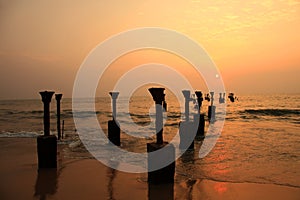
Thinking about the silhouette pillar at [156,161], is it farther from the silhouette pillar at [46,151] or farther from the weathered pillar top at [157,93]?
the silhouette pillar at [46,151]

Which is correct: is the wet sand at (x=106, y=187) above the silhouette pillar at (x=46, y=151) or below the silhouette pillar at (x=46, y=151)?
below

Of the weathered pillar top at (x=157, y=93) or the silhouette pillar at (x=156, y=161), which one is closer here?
the silhouette pillar at (x=156, y=161)

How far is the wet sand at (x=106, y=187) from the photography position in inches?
282

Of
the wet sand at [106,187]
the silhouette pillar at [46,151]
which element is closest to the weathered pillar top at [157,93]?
the wet sand at [106,187]

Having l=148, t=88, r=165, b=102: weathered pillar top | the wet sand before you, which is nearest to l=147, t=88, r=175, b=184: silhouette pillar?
l=148, t=88, r=165, b=102: weathered pillar top

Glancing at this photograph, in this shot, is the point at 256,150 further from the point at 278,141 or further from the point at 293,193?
the point at 293,193

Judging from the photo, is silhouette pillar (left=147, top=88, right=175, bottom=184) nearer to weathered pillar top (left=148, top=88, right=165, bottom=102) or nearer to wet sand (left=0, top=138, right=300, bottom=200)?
weathered pillar top (left=148, top=88, right=165, bottom=102)

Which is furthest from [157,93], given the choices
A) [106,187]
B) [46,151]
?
[46,151]

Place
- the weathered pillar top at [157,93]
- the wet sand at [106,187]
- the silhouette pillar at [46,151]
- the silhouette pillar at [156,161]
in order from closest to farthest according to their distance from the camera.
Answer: the wet sand at [106,187]
the silhouette pillar at [156,161]
the weathered pillar top at [157,93]
the silhouette pillar at [46,151]

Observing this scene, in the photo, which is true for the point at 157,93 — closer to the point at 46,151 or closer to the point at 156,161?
the point at 156,161

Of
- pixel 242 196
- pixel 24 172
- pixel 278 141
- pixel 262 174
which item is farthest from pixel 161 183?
pixel 278 141

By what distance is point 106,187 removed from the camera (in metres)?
7.84

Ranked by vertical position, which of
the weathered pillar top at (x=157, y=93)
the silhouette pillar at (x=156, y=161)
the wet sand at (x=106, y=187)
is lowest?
the wet sand at (x=106, y=187)

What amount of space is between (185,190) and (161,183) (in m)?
0.74
